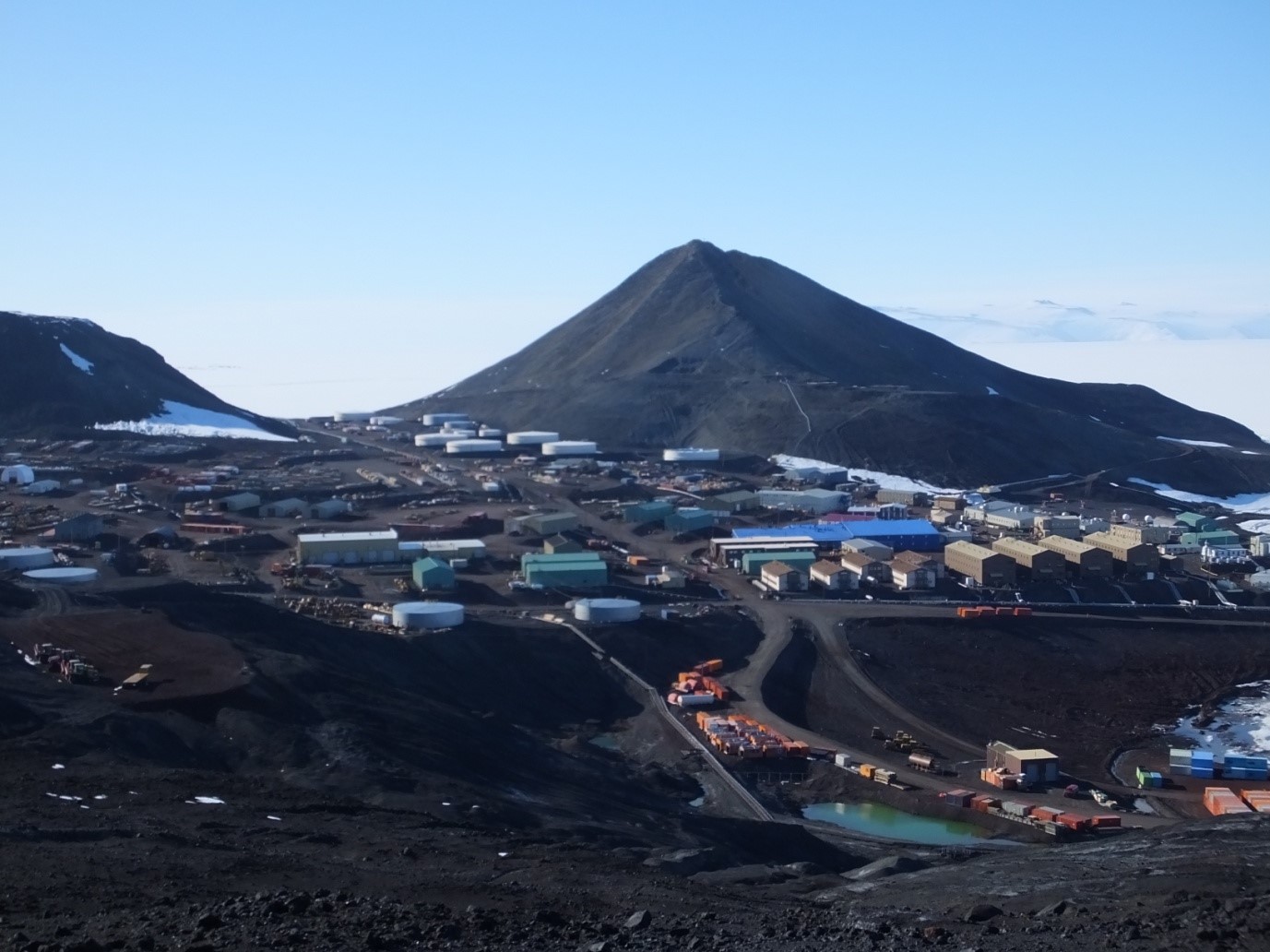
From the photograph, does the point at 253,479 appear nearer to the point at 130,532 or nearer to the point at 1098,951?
the point at 130,532

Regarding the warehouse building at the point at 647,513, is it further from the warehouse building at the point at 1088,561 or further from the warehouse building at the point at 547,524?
the warehouse building at the point at 1088,561

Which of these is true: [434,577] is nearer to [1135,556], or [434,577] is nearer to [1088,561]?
[1088,561]

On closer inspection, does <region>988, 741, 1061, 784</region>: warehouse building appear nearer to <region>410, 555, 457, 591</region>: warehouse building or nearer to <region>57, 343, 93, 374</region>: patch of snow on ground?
<region>410, 555, 457, 591</region>: warehouse building

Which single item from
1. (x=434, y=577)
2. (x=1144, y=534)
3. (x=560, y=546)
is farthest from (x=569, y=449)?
(x=434, y=577)

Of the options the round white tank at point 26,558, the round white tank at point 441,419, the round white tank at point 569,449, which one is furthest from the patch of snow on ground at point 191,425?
the round white tank at point 26,558

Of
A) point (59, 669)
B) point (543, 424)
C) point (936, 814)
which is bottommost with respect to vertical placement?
point (936, 814)

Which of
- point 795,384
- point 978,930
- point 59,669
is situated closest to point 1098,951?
point 978,930
